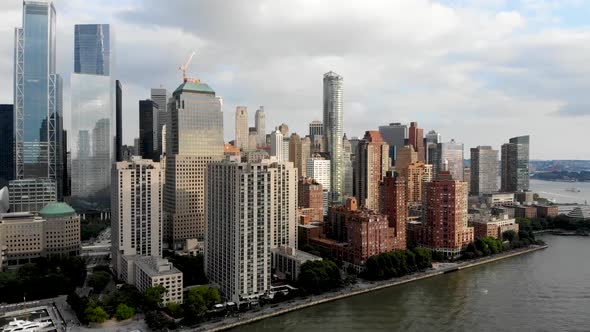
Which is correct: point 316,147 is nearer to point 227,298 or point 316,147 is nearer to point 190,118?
point 190,118

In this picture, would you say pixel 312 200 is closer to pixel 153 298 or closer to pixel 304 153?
pixel 153 298

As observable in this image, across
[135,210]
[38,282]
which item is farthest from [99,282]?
[135,210]

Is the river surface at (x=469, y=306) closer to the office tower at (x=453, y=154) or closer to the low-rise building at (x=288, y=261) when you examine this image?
the low-rise building at (x=288, y=261)

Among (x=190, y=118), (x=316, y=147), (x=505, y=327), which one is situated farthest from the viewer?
(x=316, y=147)

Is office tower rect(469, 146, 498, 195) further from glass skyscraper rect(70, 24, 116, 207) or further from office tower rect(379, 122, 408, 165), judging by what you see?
glass skyscraper rect(70, 24, 116, 207)

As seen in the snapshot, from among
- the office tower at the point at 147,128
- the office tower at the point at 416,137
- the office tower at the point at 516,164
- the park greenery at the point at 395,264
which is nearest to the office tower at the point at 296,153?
the office tower at the point at 147,128

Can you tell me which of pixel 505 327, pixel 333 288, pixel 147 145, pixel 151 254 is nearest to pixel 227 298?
pixel 333 288
